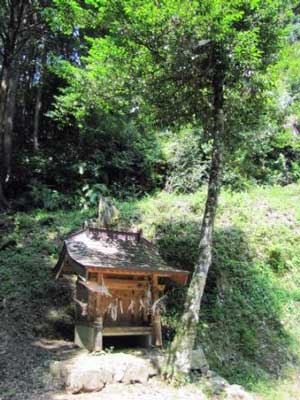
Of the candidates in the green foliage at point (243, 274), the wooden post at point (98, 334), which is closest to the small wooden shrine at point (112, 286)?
the wooden post at point (98, 334)

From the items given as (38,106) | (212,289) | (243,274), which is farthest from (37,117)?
(243,274)

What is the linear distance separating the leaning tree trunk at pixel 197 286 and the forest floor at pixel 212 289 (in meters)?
0.39

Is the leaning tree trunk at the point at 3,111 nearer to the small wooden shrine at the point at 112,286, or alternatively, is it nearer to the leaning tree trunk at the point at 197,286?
the small wooden shrine at the point at 112,286

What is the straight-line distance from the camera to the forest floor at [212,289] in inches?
290

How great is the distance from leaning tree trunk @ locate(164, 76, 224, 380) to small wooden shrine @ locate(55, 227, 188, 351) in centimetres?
88

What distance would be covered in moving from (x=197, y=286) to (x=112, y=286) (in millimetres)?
1623

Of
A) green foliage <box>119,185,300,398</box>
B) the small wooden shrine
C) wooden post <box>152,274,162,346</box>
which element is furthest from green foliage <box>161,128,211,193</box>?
wooden post <box>152,274,162,346</box>

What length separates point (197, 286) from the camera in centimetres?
671

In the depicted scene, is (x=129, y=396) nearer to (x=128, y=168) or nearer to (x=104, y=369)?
(x=104, y=369)

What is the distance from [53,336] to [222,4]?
689 cm

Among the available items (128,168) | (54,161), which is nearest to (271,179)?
(128,168)

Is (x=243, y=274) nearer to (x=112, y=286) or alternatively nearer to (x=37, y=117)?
(x=112, y=286)

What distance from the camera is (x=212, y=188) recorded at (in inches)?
283

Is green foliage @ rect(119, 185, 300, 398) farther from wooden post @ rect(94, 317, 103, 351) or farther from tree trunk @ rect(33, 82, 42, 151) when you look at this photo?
tree trunk @ rect(33, 82, 42, 151)
